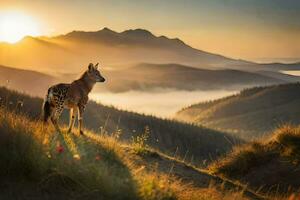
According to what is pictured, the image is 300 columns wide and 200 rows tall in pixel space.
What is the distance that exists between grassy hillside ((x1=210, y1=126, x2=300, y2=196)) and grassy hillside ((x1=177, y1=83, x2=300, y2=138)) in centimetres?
7382

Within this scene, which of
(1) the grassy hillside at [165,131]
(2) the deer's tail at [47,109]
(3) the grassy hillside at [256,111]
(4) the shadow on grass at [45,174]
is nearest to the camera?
(4) the shadow on grass at [45,174]

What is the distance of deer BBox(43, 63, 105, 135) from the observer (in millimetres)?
13586

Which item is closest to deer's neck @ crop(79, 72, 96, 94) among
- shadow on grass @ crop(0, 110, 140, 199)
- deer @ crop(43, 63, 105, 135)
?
deer @ crop(43, 63, 105, 135)

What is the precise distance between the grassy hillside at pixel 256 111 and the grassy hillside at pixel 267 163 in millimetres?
73818

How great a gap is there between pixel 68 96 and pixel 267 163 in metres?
7.86

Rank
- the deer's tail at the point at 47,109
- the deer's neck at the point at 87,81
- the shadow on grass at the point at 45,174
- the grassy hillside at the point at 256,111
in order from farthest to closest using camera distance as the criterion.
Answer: the grassy hillside at the point at 256,111 → the deer's neck at the point at 87,81 → the deer's tail at the point at 47,109 → the shadow on grass at the point at 45,174

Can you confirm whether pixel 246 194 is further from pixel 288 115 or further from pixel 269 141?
pixel 288 115

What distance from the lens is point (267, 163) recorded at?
745 inches

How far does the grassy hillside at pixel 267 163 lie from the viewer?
58.1 feet

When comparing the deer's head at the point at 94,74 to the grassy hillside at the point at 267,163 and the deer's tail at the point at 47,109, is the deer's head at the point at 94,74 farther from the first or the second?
the grassy hillside at the point at 267,163

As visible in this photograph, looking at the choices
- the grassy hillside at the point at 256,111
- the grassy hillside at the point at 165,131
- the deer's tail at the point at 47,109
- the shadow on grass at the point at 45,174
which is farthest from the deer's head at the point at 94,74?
the grassy hillside at the point at 256,111

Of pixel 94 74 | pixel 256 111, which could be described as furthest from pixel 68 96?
pixel 256 111

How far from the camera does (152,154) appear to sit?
1652cm

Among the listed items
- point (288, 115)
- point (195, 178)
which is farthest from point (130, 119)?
point (288, 115)
